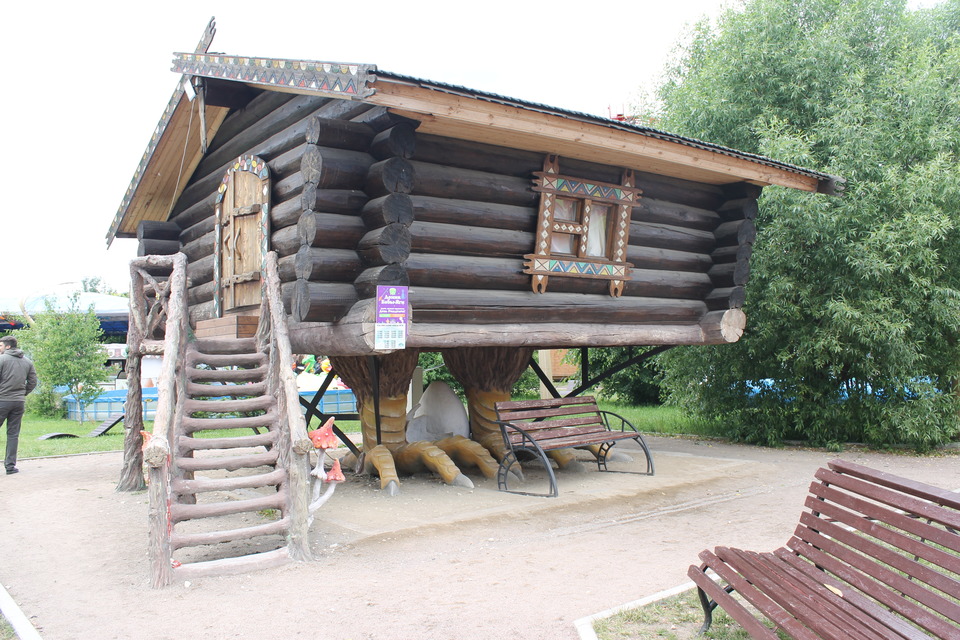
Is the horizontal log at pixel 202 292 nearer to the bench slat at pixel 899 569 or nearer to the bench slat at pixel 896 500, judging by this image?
the bench slat at pixel 896 500

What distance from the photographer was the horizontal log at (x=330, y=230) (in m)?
7.41

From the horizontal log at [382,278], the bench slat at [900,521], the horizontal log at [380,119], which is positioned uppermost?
the horizontal log at [380,119]

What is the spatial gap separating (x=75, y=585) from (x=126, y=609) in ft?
2.86

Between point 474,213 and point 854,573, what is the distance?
563cm

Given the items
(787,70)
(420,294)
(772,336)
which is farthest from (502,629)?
(787,70)

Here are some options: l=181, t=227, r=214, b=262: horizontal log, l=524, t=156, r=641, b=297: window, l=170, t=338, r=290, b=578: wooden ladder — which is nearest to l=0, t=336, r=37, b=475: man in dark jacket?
l=181, t=227, r=214, b=262: horizontal log

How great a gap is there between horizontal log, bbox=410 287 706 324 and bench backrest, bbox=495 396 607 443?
3.70 feet

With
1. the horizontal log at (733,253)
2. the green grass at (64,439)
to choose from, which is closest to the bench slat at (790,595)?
the horizontal log at (733,253)

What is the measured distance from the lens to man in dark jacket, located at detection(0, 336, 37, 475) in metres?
10.4

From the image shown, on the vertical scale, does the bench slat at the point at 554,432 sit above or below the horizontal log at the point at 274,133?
below

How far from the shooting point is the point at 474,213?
8336mm

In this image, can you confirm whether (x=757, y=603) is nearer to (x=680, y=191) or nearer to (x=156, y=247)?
(x=680, y=191)

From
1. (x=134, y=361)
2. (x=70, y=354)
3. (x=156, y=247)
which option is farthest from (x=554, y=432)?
(x=70, y=354)

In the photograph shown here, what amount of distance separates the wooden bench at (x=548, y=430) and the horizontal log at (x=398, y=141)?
10.9 feet
